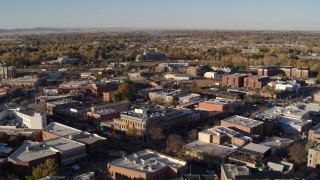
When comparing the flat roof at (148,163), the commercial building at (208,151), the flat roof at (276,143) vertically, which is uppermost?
the flat roof at (148,163)

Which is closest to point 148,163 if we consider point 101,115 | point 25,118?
point 101,115

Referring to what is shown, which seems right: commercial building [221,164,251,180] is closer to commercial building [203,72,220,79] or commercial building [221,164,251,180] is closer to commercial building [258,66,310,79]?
commercial building [203,72,220,79]

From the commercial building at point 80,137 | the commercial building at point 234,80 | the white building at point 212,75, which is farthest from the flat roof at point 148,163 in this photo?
the white building at point 212,75

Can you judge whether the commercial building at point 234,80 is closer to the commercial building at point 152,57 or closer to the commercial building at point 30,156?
the commercial building at point 152,57

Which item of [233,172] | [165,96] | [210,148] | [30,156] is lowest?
[210,148]

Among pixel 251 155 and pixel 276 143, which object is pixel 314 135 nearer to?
pixel 276 143

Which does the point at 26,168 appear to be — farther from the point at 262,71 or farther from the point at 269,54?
the point at 269,54
